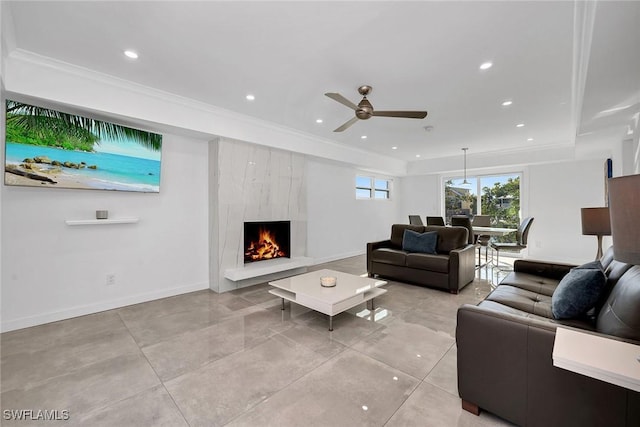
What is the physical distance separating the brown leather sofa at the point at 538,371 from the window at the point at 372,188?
576 cm

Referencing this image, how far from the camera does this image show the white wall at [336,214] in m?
6.05

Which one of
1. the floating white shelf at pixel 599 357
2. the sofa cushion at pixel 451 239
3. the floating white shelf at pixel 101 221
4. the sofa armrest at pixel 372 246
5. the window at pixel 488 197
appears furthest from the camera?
the window at pixel 488 197

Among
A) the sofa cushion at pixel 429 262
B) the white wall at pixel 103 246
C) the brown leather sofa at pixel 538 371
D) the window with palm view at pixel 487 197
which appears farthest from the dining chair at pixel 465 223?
the white wall at pixel 103 246

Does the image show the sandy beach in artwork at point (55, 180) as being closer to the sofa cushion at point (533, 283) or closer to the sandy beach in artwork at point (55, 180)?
the sandy beach in artwork at point (55, 180)

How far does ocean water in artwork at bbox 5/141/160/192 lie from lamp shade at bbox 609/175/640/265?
430 centimetres

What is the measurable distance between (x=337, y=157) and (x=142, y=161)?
146 inches

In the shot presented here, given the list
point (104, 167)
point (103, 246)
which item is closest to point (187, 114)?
point (104, 167)

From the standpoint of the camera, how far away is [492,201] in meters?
7.21

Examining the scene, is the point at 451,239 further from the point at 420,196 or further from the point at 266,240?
the point at 420,196

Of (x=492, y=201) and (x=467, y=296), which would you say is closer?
(x=467, y=296)

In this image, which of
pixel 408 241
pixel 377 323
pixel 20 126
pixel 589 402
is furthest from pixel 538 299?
pixel 20 126

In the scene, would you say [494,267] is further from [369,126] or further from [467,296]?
[369,126]

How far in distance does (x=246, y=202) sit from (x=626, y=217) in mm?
4153

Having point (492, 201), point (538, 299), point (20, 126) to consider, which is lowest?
point (538, 299)
